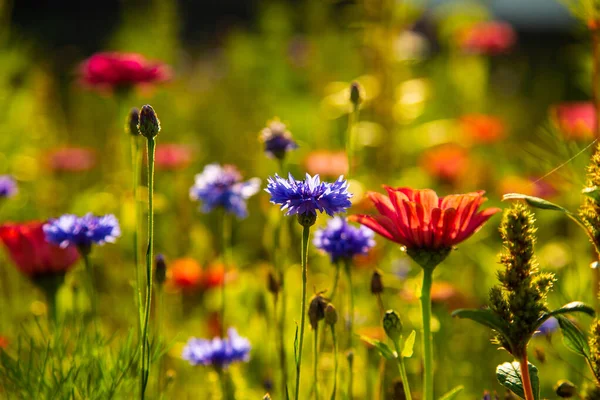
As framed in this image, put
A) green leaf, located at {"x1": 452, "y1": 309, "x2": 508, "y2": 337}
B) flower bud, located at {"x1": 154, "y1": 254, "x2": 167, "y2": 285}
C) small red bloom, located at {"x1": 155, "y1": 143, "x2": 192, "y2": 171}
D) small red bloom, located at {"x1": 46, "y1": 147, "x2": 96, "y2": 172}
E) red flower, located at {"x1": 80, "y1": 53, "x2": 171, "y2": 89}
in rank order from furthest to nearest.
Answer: small red bloom, located at {"x1": 46, "y1": 147, "x2": 96, "y2": 172} < small red bloom, located at {"x1": 155, "y1": 143, "x2": 192, "y2": 171} < red flower, located at {"x1": 80, "y1": 53, "x2": 171, "y2": 89} < flower bud, located at {"x1": 154, "y1": 254, "x2": 167, "y2": 285} < green leaf, located at {"x1": 452, "y1": 309, "x2": 508, "y2": 337}

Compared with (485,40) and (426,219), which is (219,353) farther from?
(485,40)

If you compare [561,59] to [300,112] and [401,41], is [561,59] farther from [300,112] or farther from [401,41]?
[401,41]

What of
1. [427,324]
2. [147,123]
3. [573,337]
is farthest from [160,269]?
[573,337]

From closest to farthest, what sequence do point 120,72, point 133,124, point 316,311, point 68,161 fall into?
1. point 316,311
2. point 133,124
3. point 120,72
4. point 68,161

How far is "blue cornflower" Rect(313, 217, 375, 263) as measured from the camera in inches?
30.3

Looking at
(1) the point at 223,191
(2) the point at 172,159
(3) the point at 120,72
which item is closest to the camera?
(1) the point at 223,191

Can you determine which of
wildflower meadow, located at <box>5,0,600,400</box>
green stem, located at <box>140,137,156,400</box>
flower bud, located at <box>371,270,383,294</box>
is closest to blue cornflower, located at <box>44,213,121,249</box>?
wildflower meadow, located at <box>5,0,600,400</box>

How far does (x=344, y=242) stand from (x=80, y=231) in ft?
0.91

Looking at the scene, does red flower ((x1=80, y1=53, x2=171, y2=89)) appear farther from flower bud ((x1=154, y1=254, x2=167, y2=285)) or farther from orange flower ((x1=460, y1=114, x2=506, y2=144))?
orange flower ((x1=460, y1=114, x2=506, y2=144))

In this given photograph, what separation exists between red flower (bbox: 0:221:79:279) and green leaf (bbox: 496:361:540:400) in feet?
1.65

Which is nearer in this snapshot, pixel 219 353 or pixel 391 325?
pixel 391 325

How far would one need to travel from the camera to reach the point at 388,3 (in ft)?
4.94

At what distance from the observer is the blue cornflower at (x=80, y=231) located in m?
0.72

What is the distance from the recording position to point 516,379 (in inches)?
23.2
